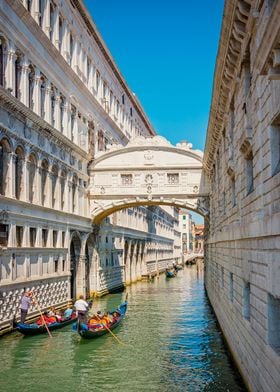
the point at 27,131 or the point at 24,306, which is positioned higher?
the point at 27,131

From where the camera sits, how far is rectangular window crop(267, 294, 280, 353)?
22.3 ft

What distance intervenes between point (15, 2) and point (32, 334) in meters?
8.89

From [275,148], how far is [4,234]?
9474 mm

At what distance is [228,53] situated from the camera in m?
9.86

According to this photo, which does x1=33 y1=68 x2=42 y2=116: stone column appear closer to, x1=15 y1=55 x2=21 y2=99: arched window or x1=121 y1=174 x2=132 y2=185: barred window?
x1=15 y1=55 x2=21 y2=99: arched window

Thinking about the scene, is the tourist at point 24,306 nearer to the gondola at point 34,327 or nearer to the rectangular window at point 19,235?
the gondola at point 34,327

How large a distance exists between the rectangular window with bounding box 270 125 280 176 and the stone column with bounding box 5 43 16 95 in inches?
383

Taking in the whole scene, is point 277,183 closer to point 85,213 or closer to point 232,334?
point 232,334

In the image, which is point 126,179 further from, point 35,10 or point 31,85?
point 35,10

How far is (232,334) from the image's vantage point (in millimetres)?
11508

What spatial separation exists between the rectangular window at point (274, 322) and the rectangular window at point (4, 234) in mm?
9115

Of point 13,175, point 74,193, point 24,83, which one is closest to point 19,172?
point 13,175

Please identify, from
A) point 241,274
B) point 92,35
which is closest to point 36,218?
point 241,274

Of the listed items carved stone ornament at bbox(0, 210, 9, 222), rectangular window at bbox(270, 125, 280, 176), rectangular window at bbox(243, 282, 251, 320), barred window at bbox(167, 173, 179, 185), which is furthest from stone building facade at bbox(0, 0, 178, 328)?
rectangular window at bbox(270, 125, 280, 176)
